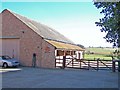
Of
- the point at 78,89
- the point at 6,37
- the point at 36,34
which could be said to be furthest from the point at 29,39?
the point at 78,89

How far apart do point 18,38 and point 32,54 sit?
2801 mm

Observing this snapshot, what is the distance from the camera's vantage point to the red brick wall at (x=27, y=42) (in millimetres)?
27578

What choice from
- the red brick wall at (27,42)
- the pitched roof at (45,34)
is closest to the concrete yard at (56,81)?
the red brick wall at (27,42)

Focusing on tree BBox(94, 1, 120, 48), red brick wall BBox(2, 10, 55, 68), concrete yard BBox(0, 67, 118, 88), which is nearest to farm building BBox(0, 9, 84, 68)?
red brick wall BBox(2, 10, 55, 68)

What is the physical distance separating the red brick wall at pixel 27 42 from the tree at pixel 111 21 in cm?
1444

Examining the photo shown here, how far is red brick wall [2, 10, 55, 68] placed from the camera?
27578 millimetres

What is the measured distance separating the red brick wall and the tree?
47.4 feet

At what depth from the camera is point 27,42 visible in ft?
95.0

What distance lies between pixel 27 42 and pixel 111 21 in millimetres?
18042

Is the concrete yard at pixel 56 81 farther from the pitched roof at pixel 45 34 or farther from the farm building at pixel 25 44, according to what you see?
the pitched roof at pixel 45 34

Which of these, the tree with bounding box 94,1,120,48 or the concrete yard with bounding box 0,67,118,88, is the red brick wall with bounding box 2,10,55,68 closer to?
the concrete yard with bounding box 0,67,118,88

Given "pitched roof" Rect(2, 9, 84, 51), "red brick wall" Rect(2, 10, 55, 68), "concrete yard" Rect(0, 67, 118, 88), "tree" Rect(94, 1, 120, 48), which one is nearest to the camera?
"tree" Rect(94, 1, 120, 48)

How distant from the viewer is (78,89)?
1339 centimetres

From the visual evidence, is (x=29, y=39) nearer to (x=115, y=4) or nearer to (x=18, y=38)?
(x=18, y=38)
